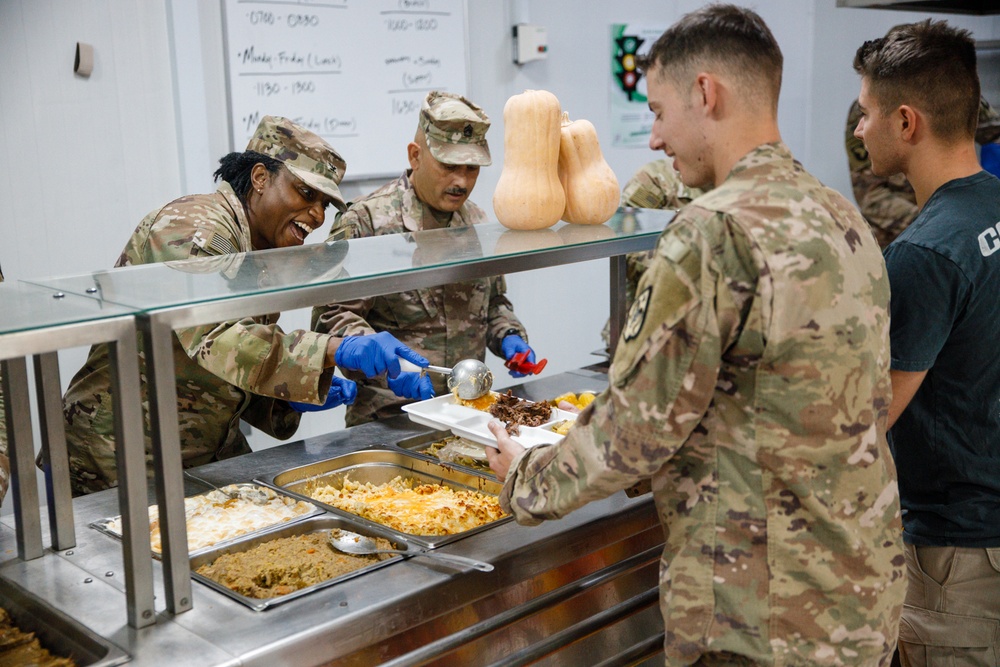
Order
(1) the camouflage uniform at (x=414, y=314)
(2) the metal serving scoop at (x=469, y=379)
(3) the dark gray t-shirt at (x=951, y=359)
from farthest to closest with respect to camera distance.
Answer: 1. (1) the camouflage uniform at (x=414, y=314)
2. (2) the metal serving scoop at (x=469, y=379)
3. (3) the dark gray t-shirt at (x=951, y=359)

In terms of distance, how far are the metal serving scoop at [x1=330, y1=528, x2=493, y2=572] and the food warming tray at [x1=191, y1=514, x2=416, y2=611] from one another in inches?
0.9

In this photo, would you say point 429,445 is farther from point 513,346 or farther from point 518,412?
point 513,346

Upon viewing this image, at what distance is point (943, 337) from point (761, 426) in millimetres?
695

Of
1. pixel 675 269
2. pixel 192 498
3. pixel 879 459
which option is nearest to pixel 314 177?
pixel 192 498

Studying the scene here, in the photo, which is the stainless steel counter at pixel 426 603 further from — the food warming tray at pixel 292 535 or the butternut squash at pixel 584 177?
the butternut squash at pixel 584 177

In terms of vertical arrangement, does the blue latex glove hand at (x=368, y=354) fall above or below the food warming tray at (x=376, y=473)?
above

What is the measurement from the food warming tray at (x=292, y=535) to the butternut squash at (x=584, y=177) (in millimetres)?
899

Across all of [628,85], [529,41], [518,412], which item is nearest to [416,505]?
[518,412]

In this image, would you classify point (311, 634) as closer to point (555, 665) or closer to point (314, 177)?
point (555, 665)

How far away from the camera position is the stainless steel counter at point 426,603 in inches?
55.0

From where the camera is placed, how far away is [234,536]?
5.65 feet

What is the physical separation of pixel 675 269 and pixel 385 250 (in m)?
0.82

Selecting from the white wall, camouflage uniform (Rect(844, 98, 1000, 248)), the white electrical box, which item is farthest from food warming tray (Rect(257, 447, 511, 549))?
camouflage uniform (Rect(844, 98, 1000, 248))

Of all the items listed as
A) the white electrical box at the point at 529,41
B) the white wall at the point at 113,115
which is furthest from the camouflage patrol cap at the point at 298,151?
the white electrical box at the point at 529,41
